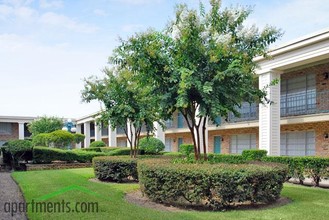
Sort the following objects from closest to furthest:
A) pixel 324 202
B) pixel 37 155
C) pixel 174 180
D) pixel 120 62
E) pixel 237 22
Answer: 1. pixel 174 180
2. pixel 324 202
3. pixel 237 22
4. pixel 120 62
5. pixel 37 155

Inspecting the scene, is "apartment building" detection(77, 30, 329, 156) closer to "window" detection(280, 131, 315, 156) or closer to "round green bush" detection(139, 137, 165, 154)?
"window" detection(280, 131, 315, 156)

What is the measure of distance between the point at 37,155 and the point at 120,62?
42.6ft

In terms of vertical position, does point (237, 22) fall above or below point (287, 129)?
above

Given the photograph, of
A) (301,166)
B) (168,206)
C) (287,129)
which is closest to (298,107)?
(287,129)

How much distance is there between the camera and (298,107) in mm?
18844

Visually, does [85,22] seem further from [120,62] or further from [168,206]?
[168,206]

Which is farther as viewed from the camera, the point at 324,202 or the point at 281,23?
the point at 281,23

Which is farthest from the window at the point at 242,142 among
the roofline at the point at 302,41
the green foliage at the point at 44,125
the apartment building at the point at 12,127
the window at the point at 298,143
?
the apartment building at the point at 12,127

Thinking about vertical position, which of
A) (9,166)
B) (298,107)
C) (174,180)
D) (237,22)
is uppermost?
(237,22)

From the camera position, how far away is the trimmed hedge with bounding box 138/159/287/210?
758cm

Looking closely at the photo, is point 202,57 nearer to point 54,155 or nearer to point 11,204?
point 11,204

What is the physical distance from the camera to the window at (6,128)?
156 ft

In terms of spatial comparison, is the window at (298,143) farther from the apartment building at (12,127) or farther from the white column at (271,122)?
the apartment building at (12,127)

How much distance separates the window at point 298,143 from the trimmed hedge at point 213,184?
11187mm
